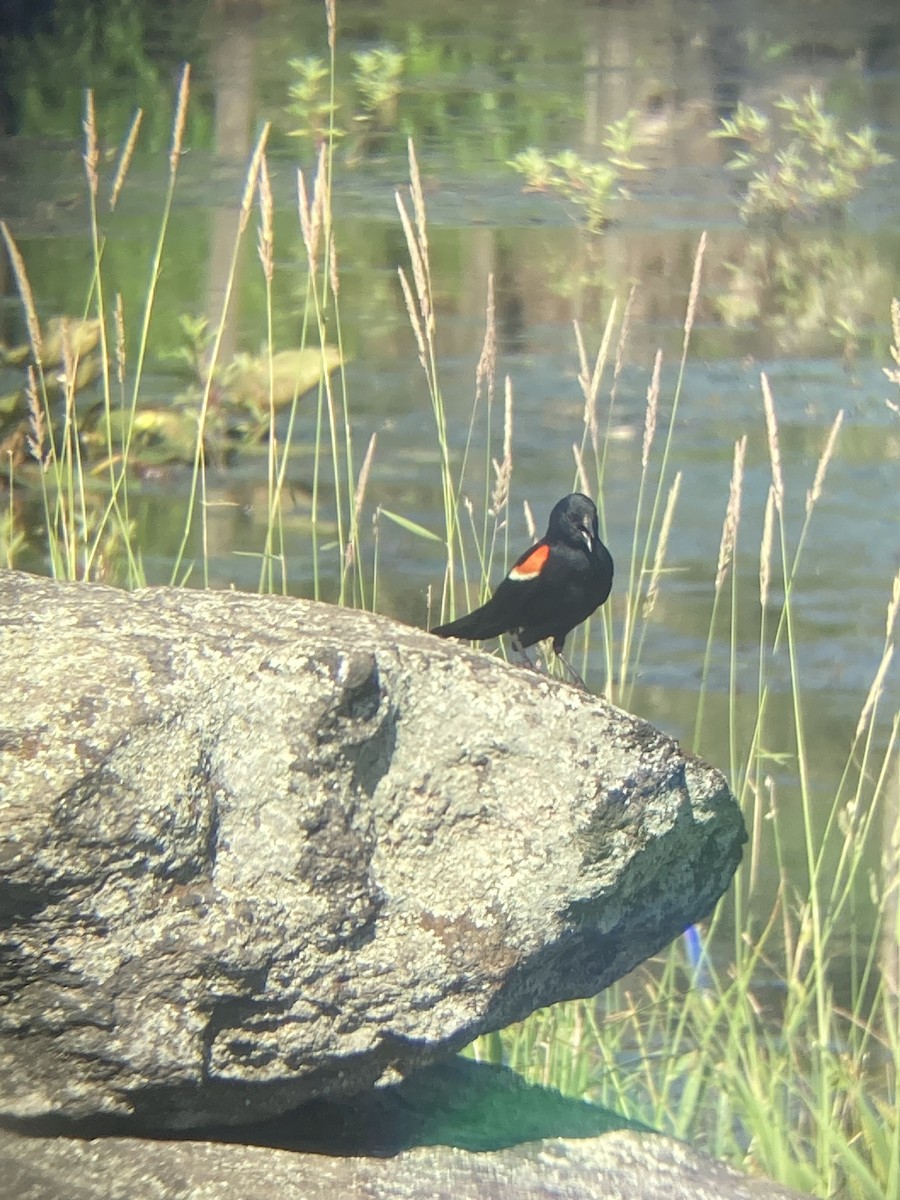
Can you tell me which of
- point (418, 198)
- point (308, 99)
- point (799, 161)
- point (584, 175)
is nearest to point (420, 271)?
point (418, 198)

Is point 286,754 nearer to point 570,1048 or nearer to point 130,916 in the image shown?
point 130,916

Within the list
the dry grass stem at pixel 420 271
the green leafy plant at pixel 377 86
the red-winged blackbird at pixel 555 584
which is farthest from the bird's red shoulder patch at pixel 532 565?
the green leafy plant at pixel 377 86

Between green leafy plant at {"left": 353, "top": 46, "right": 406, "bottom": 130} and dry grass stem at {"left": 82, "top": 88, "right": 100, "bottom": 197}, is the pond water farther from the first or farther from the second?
dry grass stem at {"left": 82, "top": 88, "right": 100, "bottom": 197}

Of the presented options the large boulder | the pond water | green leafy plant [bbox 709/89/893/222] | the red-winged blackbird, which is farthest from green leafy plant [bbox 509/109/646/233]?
the large boulder

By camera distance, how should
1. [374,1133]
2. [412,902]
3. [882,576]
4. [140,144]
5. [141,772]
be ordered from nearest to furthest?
[141,772], [412,902], [374,1133], [882,576], [140,144]

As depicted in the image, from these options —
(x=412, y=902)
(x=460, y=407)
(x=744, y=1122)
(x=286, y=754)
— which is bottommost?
(x=460, y=407)

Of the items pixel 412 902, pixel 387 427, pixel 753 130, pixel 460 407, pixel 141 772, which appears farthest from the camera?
pixel 753 130

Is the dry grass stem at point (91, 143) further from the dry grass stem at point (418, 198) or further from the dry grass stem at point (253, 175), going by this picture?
the dry grass stem at point (418, 198)

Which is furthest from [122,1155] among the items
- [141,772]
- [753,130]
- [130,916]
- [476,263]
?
[753,130]

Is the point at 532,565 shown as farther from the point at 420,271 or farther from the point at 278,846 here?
the point at 278,846

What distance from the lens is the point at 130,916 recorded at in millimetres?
1583

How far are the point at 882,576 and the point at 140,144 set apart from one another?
23.3ft

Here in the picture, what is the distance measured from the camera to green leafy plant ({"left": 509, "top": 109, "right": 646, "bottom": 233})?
8352 millimetres

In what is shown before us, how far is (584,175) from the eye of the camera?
863 centimetres
